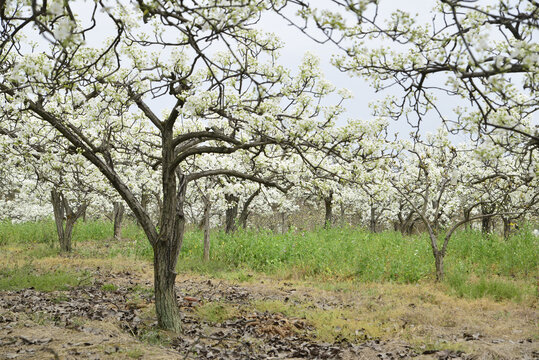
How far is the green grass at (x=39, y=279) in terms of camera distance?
437 inches

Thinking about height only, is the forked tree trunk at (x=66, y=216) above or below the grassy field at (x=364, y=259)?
above

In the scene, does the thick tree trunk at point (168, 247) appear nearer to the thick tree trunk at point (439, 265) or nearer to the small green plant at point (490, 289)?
the small green plant at point (490, 289)

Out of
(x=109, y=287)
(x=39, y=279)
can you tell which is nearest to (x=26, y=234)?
(x=39, y=279)

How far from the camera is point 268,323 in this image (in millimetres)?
8719

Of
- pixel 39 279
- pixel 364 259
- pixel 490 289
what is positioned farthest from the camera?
pixel 364 259

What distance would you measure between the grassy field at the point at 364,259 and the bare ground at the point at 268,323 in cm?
88

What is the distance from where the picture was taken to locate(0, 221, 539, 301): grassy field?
1233cm

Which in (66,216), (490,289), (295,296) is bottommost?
(295,296)

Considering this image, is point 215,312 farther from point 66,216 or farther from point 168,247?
point 66,216

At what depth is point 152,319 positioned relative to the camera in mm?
8695

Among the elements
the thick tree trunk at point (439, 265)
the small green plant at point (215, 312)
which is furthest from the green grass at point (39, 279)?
the thick tree trunk at point (439, 265)

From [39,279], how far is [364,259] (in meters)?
9.48

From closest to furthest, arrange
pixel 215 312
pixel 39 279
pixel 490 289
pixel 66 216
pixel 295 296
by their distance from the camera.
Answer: pixel 215 312 < pixel 295 296 < pixel 490 289 < pixel 39 279 < pixel 66 216

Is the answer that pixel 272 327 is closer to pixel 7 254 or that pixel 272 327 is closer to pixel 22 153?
pixel 22 153
